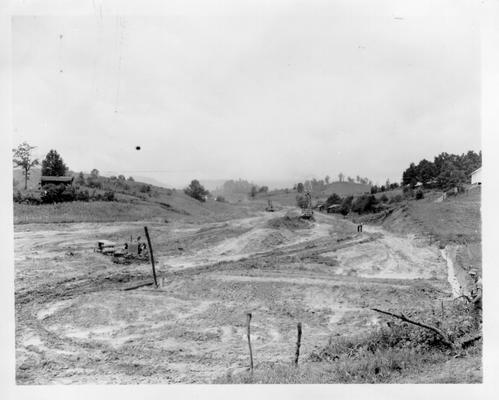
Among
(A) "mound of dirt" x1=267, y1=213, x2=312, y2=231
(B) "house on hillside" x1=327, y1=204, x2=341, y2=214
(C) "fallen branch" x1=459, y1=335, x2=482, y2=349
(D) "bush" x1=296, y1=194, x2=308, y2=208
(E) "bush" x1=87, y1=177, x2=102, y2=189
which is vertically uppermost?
(E) "bush" x1=87, y1=177, x2=102, y2=189

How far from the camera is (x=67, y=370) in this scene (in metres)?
6.38

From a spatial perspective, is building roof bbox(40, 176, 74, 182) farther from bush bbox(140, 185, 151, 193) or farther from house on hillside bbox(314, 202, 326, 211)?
house on hillside bbox(314, 202, 326, 211)

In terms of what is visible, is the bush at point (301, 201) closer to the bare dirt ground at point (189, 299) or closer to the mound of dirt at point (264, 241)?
the mound of dirt at point (264, 241)

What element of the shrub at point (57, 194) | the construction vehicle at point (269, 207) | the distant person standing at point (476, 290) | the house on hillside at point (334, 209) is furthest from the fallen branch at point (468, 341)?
the construction vehicle at point (269, 207)

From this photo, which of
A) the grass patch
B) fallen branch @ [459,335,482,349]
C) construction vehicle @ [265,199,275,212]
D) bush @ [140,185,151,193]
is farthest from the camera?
construction vehicle @ [265,199,275,212]

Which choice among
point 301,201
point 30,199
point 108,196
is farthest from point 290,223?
point 30,199

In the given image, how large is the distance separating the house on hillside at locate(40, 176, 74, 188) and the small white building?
10.3 metres

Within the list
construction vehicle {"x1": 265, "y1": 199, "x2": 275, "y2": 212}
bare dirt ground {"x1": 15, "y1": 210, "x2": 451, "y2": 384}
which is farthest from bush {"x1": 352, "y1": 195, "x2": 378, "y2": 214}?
bare dirt ground {"x1": 15, "y1": 210, "x2": 451, "y2": 384}

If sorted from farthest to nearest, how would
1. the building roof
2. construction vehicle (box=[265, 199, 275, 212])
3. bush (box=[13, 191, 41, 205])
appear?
1. construction vehicle (box=[265, 199, 275, 212])
2. the building roof
3. bush (box=[13, 191, 41, 205])

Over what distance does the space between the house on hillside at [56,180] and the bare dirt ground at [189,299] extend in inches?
53.6

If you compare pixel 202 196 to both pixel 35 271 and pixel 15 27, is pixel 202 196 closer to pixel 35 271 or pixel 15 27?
pixel 35 271

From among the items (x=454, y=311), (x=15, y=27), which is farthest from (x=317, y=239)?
(x=15, y=27)

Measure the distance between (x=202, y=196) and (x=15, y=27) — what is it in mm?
10237

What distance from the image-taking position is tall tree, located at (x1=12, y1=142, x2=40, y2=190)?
6805mm
